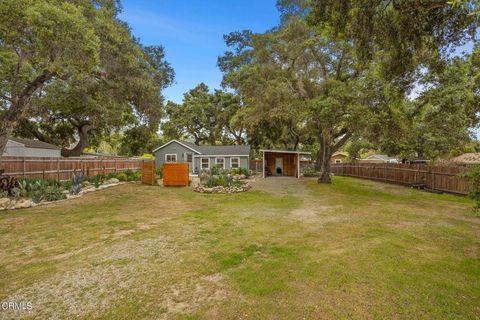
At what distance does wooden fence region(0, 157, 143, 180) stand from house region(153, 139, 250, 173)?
6302 mm

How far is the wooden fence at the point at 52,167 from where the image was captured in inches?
484

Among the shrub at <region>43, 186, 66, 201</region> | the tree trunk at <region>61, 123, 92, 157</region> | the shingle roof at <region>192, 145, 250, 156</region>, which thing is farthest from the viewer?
the tree trunk at <region>61, 123, 92, 157</region>

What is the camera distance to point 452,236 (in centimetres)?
597

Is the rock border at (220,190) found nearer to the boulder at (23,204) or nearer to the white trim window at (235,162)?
the boulder at (23,204)

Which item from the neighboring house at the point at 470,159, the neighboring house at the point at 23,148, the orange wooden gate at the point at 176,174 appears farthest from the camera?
the neighboring house at the point at 23,148

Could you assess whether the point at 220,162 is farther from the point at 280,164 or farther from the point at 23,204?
the point at 23,204

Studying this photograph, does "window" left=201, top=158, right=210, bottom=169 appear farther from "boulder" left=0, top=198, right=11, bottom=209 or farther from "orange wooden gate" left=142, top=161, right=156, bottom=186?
"boulder" left=0, top=198, right=11, bottom=209

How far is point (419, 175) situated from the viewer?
15.8 meters

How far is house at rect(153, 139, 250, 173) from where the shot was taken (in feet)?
81.1

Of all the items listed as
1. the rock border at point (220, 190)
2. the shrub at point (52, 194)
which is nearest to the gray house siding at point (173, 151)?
the rock border at point (220, 190)

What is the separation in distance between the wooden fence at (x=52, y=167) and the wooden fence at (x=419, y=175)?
1876cm

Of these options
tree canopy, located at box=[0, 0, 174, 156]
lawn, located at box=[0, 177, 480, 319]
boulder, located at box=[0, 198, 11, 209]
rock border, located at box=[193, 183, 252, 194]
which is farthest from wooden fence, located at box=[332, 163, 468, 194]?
boulder, located at box=[0, 198, 11, 209]

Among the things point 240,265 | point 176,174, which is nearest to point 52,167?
point 176,174

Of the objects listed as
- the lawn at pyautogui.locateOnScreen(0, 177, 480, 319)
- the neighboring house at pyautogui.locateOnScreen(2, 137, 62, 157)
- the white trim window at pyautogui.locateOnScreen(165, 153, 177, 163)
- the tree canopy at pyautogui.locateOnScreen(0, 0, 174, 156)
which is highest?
the tree canopy at pyautogui.locateOnScreen(0, 0, 174, 156)
